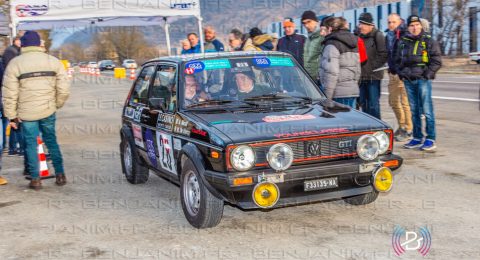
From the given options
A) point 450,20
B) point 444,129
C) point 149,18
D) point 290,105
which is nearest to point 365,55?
point 444,129

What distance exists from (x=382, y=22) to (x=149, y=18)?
175 ft

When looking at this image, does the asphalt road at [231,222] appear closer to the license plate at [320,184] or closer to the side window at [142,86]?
the license plate at [320,184]

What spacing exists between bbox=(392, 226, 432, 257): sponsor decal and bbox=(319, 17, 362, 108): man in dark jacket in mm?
3307

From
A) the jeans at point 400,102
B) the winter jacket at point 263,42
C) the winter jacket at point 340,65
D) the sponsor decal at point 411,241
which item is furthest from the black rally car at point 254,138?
the winter jacket at point 263,42

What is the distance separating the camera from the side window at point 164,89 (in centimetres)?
609

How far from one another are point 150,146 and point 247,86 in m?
1.34

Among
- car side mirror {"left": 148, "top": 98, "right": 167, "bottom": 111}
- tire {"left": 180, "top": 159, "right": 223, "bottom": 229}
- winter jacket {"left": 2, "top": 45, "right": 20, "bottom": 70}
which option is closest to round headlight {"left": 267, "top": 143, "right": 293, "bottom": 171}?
tire {"left": 180, "top": 159, "right": 223, "bottom": 229}

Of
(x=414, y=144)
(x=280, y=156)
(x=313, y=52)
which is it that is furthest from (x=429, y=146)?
(x=280, y=156)

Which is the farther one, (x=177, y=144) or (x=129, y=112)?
(x=129, y=112)

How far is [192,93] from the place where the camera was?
19.7 feet

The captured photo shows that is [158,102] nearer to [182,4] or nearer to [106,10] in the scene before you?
[182,4]

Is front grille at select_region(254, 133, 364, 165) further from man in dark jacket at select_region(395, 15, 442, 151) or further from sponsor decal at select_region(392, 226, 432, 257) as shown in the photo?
man in dark jacket at select_region(395, 15, 442, 151)

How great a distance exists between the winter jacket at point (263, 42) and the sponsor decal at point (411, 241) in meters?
6.50

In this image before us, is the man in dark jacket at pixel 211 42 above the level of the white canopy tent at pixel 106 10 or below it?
below
